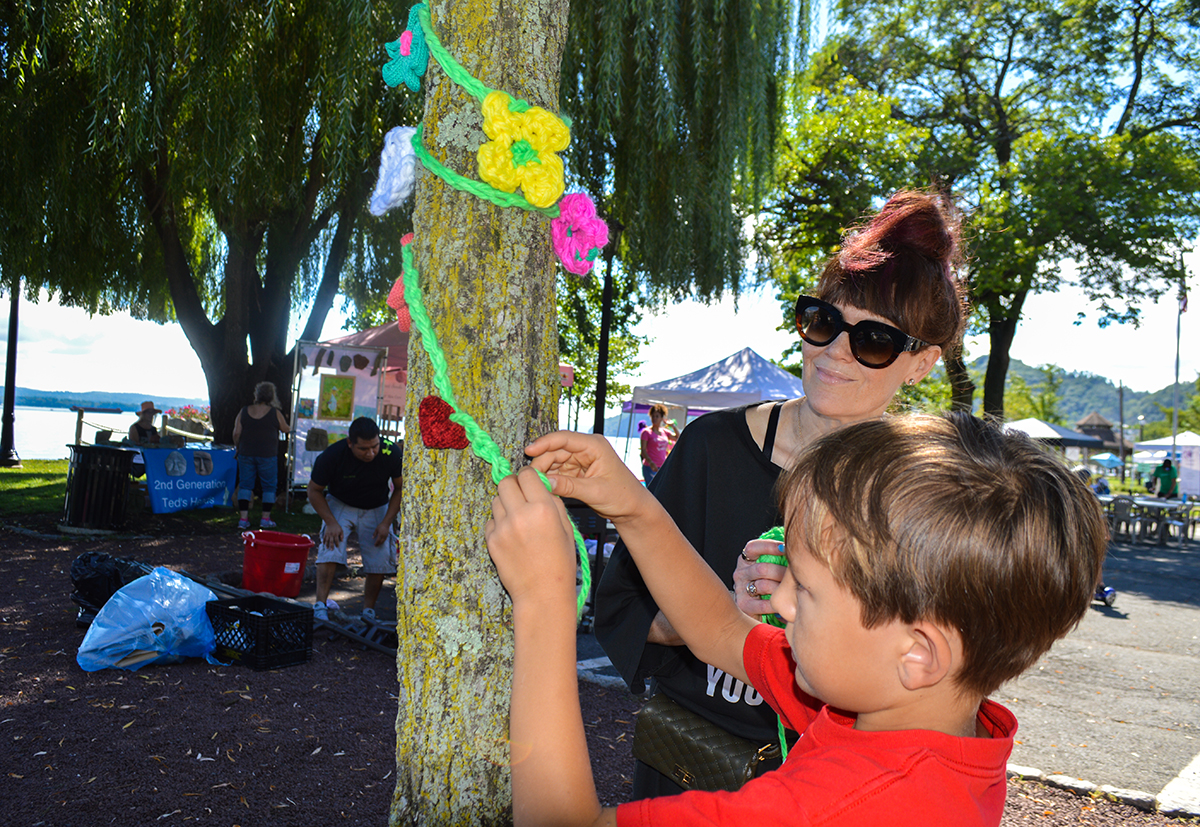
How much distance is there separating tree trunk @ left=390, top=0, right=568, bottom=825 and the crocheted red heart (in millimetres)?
52

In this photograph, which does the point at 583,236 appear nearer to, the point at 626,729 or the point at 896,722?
the point at 896,722

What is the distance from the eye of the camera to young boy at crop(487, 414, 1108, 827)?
96 centimetres

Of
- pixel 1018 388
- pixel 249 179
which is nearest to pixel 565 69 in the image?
pixel 249 179

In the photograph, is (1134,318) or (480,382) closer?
(480,382)

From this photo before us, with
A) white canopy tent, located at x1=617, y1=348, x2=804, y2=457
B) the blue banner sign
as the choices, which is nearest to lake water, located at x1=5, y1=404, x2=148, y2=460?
the blue banner sign

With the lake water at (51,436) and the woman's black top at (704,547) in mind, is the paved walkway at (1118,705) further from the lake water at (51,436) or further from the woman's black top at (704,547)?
the lake water at (51,436)

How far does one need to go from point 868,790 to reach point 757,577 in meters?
0.69

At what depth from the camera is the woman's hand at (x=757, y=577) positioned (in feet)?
5.25

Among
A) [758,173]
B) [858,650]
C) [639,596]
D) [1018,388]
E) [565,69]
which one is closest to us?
[858,650]

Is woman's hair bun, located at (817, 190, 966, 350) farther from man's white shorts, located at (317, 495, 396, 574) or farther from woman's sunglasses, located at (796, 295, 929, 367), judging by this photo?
man's white shorts, located at (317, 495, 396, 574)

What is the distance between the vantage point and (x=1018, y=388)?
56031 millimetres

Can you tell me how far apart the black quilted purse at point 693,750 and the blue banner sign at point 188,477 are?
1049 centimetres

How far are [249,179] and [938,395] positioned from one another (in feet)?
79.6

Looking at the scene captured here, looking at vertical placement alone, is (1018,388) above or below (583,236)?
above
